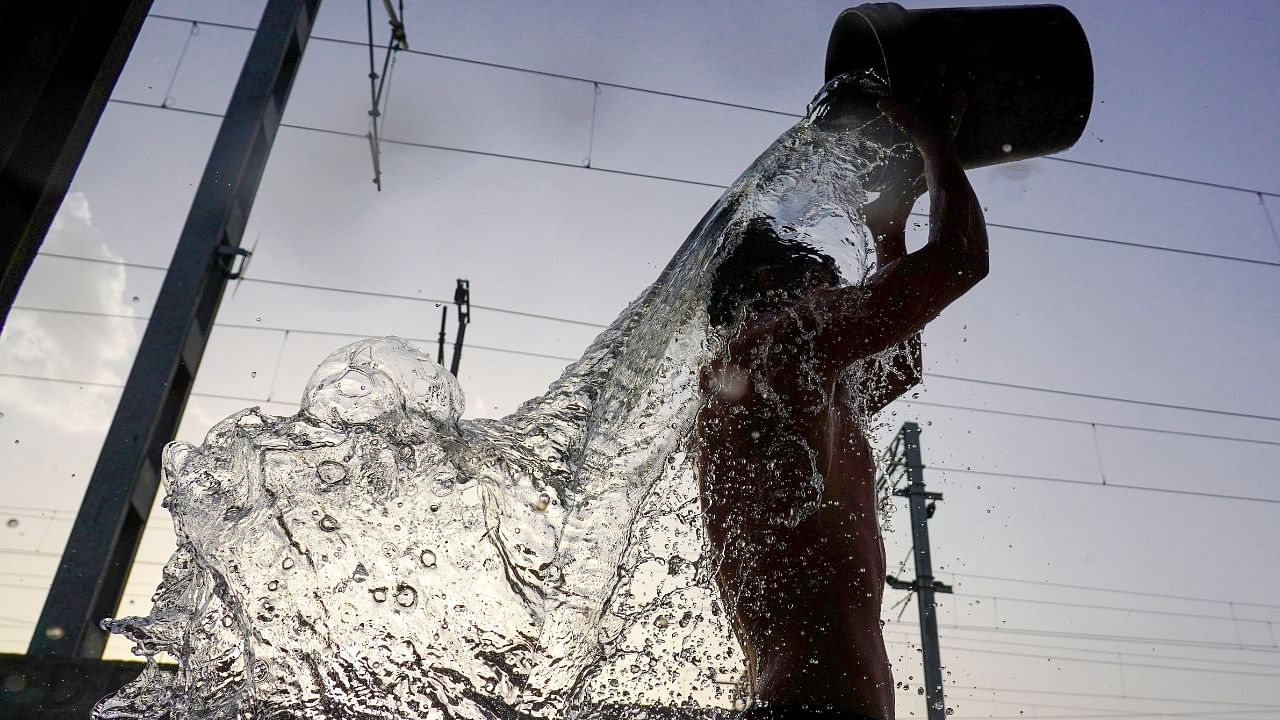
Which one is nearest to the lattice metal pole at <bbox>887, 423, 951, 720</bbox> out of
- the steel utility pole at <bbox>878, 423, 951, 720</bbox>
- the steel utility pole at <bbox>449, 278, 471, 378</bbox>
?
the steel utility pole at <bbox>878, 423, 951, 720</bbox>

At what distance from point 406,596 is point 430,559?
0.08m

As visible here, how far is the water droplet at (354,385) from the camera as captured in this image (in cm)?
151

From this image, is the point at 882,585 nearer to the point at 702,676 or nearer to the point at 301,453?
the point at 702,676

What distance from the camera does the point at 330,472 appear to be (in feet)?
4.77

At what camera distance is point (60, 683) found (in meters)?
1.71

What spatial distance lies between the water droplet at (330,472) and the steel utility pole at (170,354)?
84.6 inches

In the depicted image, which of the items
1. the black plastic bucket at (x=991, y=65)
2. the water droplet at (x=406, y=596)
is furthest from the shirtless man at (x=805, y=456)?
the water droplet at (x=406, y=596)

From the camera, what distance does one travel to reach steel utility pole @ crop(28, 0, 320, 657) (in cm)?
296

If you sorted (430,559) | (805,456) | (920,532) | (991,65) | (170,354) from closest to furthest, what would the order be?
(805,456) → (430,559) → (991,65) → (170,354) → (920,532)

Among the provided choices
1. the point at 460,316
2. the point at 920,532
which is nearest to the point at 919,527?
the point at 920,532

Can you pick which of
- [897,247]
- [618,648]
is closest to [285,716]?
[618,648]

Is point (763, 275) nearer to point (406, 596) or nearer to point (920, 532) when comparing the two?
point (406, 596)

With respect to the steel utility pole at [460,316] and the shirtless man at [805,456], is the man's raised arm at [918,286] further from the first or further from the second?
the steel utility pole at [460,316]

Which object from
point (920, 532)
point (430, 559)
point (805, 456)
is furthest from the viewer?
point (920, 532)
